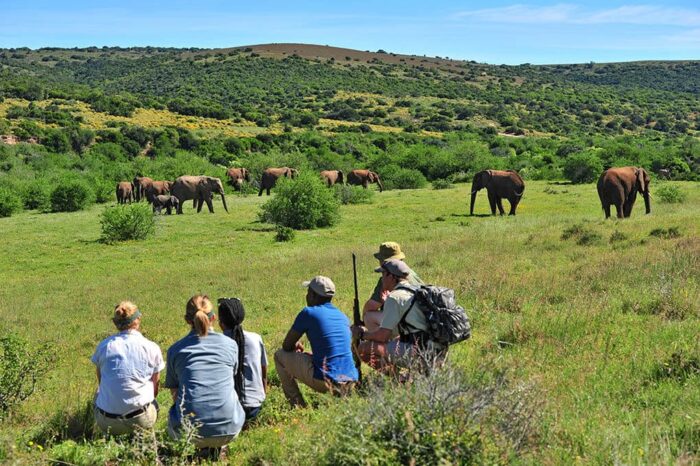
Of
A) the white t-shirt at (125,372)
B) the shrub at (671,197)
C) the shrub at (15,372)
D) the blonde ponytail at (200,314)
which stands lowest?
the shrub at (671,197)

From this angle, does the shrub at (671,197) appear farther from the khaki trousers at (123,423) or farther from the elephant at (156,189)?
the khaki trousers at (123,423)

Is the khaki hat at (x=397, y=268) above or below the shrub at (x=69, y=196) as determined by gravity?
above

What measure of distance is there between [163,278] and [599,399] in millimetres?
12762

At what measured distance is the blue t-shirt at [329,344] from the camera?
6.11 metres

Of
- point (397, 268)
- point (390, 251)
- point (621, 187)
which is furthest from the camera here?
point (621, 187)

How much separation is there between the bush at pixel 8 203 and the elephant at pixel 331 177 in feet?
52.5

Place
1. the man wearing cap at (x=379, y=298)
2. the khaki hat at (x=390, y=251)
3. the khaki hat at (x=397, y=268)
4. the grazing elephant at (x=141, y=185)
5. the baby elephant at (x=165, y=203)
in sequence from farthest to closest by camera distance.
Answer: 1. the grazing elephant at (x=141, y=185)
2. the baby elephant at (x=165, y=203)
3. the khaki hat at (x=390, y=251)
4. the man wearing cap at (x=379, y=298)
5. the khaki hat at (x=397, y=268)

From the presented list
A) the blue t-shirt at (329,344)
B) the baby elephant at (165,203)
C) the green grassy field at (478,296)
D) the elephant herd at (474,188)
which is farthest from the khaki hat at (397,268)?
the baby elephant at (165,203)

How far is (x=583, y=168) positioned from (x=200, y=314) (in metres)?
37.6

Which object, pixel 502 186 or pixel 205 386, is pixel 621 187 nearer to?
pixel 502 186

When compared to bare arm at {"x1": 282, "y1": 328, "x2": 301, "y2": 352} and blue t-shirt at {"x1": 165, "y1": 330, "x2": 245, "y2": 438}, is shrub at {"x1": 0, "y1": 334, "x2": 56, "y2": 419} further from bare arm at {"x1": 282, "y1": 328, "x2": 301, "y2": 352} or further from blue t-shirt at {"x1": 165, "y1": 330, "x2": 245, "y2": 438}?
bare arm at {"x1": 282, "y1": 328, "x2": 301, "y2": 352}

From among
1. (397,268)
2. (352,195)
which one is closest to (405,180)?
(352,195)

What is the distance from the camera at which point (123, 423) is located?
566 cm

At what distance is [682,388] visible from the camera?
553 cm
